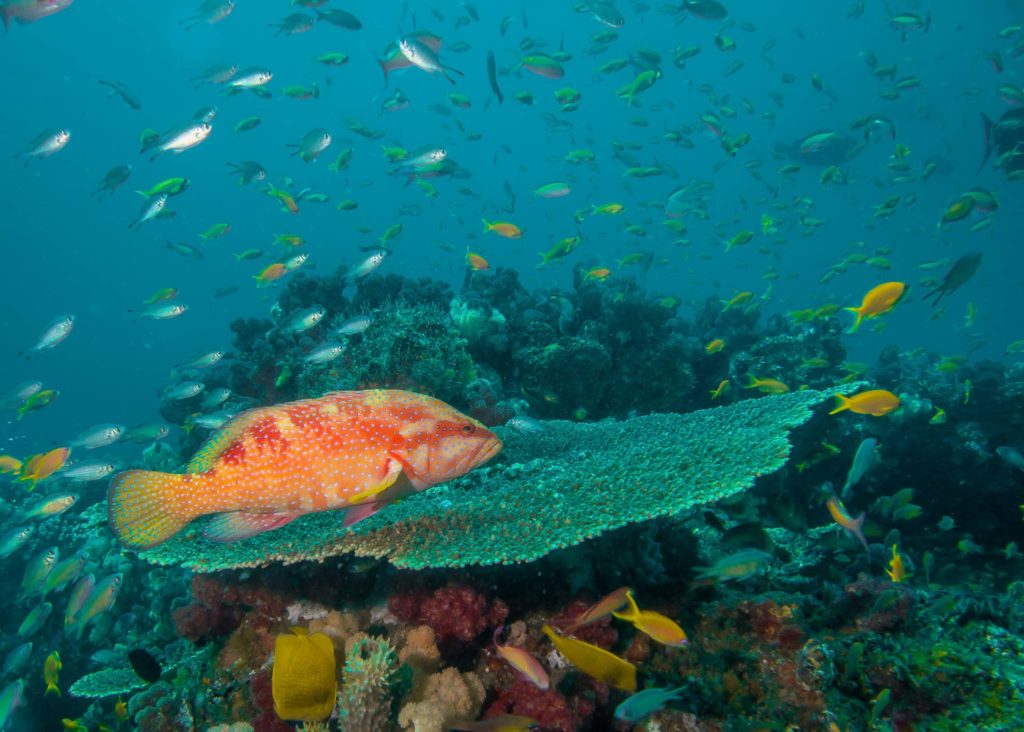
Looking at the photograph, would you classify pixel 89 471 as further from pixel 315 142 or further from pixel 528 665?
pixel 528 665

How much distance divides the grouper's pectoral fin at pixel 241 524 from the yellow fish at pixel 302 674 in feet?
1.88

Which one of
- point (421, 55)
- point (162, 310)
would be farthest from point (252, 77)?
point (162, 310)

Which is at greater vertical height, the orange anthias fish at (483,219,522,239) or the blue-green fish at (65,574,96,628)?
the orange anthias fish at (483,219,522,239)

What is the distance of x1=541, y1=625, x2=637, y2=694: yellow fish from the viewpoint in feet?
8.30

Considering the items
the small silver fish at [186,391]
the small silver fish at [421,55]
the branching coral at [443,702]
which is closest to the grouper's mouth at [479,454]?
the branching coral at [443,702]

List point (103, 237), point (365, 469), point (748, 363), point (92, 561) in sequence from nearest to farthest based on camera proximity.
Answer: point (365, 469) < point (92, 561) < point (748, 363) < point (103, 237)

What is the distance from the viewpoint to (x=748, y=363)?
33.4 ft

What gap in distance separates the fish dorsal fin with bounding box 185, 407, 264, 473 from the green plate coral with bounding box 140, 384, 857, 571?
40.6 inches

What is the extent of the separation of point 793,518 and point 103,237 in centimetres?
11958

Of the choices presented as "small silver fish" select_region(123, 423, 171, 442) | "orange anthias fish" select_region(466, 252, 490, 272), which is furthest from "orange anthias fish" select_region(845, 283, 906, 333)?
"small silver fish" select_region(123, 423, 171, 442)

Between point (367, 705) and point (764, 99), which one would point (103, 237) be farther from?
point (764, 99)

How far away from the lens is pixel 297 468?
2629mm

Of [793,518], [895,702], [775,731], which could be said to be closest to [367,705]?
[775,731]

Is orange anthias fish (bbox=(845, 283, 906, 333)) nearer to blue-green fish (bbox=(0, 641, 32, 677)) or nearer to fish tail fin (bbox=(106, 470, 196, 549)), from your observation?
fish tail fin (bbox=(106, 470, 196, 549))
